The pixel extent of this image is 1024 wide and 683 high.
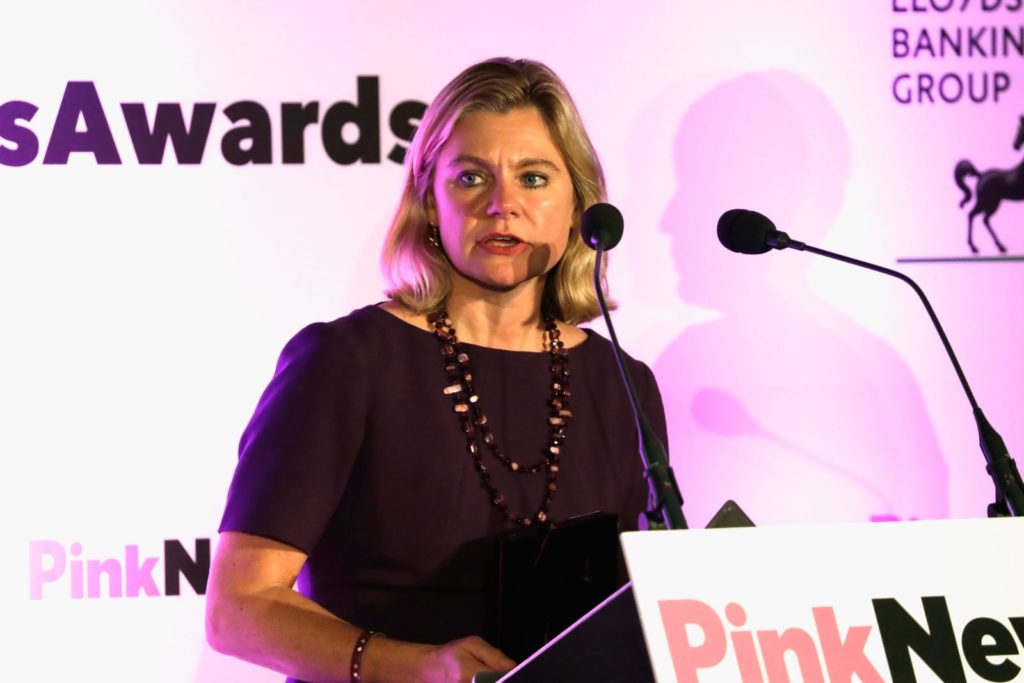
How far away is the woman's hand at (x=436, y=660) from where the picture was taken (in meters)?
1.42

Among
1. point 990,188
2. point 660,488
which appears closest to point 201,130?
point 660,488

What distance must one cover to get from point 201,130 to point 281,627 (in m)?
1.28

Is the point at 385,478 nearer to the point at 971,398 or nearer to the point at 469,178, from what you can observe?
the point at 469,178

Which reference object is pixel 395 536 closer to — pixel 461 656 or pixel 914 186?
pixel 461 656

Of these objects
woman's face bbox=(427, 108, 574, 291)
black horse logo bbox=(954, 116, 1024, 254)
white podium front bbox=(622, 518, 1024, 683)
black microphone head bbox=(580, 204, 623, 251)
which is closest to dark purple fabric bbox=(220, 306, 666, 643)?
woman's face bbox=(427, 108, 574, 291)

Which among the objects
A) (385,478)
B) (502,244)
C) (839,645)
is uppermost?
(502,244)

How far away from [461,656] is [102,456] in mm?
1380

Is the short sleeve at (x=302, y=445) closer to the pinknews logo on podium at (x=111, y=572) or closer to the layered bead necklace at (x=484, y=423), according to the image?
the layered bead necklace at (x=484, y=423)

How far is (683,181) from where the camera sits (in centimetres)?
276

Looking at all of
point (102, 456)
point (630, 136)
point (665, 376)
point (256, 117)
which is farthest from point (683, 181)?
point (102, 456)

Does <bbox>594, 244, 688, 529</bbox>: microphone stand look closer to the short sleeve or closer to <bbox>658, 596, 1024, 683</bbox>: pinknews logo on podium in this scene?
<bbox>658, 596, 1024, 683</bbox>: pinknews logo on podium

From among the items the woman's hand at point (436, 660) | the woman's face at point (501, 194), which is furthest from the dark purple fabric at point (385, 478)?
the woman's hand at point (436, 660)

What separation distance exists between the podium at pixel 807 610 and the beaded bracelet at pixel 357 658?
1.69 ft

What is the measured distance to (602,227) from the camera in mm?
1565
